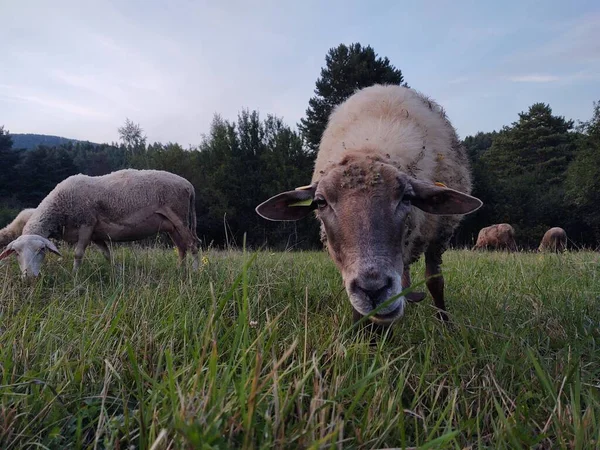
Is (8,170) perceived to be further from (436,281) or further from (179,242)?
(436,281)

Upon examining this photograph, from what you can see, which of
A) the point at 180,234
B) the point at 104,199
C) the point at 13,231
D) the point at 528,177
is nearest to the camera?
the point at 104,199

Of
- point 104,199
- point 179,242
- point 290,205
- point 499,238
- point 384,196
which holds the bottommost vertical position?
point 499,238

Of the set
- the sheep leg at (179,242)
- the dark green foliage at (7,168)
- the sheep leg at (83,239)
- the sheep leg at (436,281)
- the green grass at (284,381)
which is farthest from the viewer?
the dark green foliage at (7,168)

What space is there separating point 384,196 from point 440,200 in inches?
24.3

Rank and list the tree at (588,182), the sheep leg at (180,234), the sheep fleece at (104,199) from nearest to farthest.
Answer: the sheep fleece at (104,199)
the sheep leg at (180,234)
the tree at (588,182)

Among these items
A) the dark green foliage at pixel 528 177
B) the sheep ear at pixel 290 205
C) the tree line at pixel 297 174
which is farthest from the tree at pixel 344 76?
the sheep ear at pixel 290 205

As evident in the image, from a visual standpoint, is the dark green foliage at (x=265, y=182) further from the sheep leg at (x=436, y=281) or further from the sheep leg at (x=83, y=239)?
the sheep leg at (x=436, y=281)

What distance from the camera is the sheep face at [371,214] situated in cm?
223

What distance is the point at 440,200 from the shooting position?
3008 millimetres

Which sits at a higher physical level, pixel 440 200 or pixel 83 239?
pixel 440 200

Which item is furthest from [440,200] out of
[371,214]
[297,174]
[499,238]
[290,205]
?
[297,174]

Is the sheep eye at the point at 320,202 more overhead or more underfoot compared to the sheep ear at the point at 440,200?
more underfoot

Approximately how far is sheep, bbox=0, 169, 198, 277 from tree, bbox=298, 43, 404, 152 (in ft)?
73.7

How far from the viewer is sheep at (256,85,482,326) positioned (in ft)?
7.66
